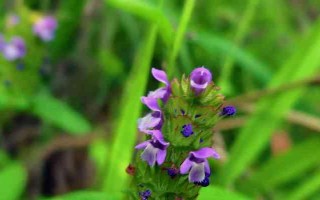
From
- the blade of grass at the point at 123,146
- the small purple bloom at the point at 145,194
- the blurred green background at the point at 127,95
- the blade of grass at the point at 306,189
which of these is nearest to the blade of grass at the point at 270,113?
the blurred green background at the point at 127,95

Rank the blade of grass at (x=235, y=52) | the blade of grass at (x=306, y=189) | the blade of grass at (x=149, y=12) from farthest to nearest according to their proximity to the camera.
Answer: the blade of grass at (x=235, y=52) → the blade of grass at (x=306, y=189) → the blade of grass at (x=149, y=12)

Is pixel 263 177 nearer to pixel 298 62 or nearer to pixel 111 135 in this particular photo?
pixel 298 62

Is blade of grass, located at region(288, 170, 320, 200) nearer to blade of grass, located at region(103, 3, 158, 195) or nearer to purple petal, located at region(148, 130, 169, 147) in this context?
blade of grass, located at region(103, 3, 158, 195)

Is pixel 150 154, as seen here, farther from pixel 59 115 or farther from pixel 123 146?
pixel 59 115

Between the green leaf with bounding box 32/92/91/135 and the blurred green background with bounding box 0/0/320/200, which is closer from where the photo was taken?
the blurred green background with bounding box 0/0/320/200

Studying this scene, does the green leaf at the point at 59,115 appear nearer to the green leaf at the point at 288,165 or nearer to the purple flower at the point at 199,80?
the green leaf at the point at 288,165

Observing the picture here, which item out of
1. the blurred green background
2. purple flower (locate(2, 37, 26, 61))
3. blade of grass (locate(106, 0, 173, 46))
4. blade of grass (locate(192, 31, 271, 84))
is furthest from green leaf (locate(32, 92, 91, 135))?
blade of grass (locate(106, 0, 173, 46))
